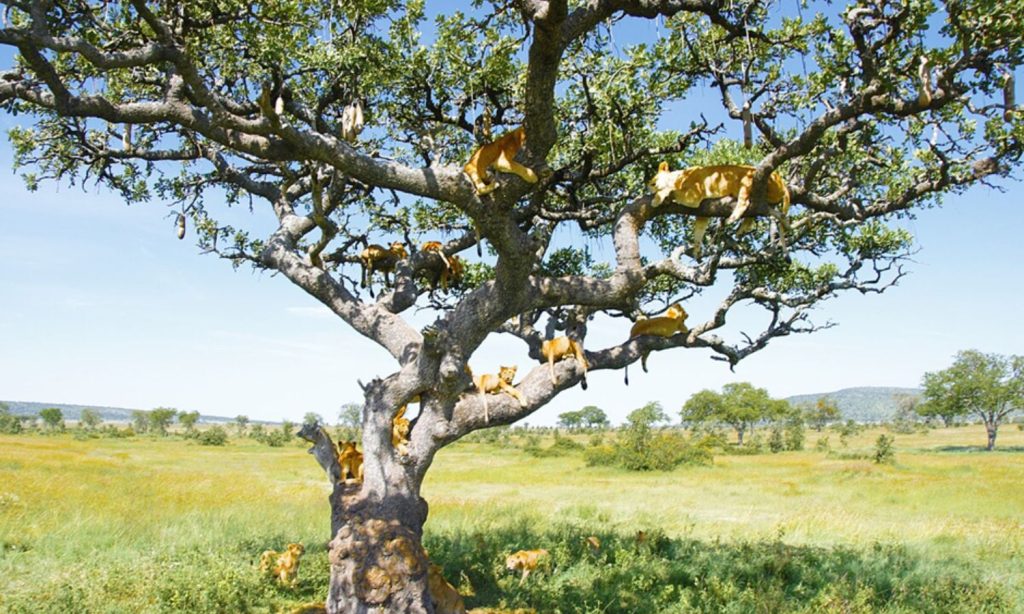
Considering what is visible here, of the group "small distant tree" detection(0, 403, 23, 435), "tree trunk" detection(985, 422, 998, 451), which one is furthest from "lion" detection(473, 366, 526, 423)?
"small distant tree" detection(0, 403, 23, 435)

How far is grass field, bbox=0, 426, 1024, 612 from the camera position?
859cm

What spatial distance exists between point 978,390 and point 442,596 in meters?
75.5

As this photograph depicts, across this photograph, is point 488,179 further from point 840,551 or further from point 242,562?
point 840,551

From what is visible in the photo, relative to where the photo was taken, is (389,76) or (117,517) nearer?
(389,76)

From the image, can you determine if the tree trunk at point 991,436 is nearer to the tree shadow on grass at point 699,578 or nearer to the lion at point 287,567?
the tree shadow on grass at point 699,578

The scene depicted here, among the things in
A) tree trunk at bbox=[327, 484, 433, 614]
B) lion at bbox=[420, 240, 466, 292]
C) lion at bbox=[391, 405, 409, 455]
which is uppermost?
lion at bbox=[420, 240, 466, 292]

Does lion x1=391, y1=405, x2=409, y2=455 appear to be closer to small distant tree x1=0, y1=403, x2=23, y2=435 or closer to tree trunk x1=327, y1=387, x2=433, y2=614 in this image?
tree trunk x1=327, y1=387, x2=433, y2=614

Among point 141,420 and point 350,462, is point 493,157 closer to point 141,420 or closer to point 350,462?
point 350,462

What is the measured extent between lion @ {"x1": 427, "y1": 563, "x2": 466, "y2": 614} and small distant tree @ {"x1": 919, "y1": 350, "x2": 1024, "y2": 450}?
227 ft

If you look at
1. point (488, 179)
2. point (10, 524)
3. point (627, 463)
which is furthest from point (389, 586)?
point (627, 463)

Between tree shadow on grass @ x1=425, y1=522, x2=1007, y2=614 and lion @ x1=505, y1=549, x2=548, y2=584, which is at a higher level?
lion @ x1=505, y1=549, x2=548, y2=584

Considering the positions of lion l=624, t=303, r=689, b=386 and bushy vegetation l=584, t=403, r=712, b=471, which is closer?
lion l=624, t=303, r=689, b=386

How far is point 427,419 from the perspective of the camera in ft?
27.1

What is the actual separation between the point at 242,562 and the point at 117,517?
5175 millimetres
